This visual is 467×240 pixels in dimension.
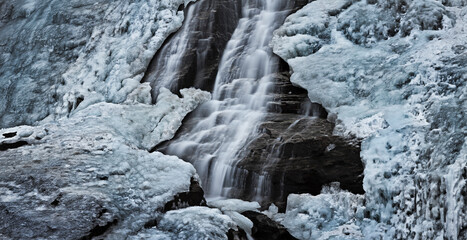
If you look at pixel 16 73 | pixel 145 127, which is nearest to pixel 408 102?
pixel 145 127

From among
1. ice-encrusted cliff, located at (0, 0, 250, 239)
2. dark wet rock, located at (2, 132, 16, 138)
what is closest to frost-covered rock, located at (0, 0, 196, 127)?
ice-encrusted cliff, located at (0, 0, 250, 239)

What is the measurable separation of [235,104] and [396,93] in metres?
2.87

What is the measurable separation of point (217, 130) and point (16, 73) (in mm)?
7032

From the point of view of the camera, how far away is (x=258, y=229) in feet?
20.3

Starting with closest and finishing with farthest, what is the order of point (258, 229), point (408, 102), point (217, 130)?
1. point (258, 229)
2. point (408, 102)
3. point (217, 130)

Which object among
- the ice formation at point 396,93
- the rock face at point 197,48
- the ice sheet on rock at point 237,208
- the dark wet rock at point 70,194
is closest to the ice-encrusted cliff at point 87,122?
the dark wet rock at point 70,194

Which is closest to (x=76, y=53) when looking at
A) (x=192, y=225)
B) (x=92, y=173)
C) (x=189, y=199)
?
(x=92, y=173)

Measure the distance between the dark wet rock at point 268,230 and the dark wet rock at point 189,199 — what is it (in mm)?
790

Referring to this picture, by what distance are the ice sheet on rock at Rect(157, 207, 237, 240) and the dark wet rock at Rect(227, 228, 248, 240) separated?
0.16ft

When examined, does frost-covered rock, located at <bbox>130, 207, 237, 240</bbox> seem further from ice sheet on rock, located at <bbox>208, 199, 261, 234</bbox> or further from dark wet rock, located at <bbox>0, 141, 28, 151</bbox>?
dark wet rock, located at <bbox>0, 141, 28, 151</bbox>

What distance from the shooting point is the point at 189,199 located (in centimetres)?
650

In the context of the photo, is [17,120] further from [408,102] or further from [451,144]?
[451,144]

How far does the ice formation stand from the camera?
5.27 metres

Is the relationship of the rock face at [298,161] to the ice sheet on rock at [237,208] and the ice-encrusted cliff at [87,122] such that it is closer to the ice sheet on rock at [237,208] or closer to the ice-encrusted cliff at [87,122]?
the ice sheet on rock at [237,208]
